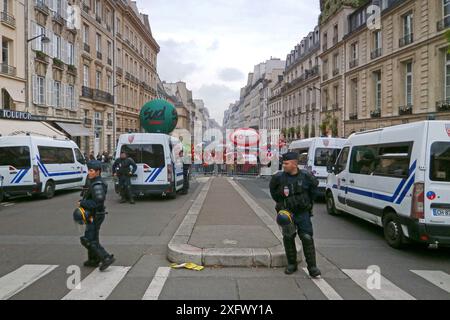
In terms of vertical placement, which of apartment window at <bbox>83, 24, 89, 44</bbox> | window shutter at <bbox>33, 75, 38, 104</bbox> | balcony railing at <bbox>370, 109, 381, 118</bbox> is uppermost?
apartment window at <bbox>83, 24, 89, 44</bbox>

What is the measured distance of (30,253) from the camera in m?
6.55

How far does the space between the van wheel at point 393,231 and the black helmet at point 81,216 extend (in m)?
5.15

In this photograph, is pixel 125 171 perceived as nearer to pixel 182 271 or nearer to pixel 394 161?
pixel 182 271

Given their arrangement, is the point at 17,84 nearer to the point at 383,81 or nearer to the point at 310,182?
the point at 310,182

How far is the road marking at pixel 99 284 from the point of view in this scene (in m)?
4.55

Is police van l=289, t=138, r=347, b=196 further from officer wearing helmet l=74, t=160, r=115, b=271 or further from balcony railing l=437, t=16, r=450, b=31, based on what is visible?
balcony railing l=437, t=16, r=450, b=31

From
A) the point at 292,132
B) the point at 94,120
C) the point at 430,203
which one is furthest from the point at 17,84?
the point at 292,132

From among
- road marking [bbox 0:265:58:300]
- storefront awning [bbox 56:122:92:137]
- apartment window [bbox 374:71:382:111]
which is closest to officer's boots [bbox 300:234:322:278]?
road marking [bbox 0:265:58:300]

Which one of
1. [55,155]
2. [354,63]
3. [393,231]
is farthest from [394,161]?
[354,63]

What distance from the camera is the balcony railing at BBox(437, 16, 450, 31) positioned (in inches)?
890

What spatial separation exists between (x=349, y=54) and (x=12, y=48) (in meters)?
27.0

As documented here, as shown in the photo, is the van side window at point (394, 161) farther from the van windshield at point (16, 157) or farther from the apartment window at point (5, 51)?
the apartment window at point (5, 51)

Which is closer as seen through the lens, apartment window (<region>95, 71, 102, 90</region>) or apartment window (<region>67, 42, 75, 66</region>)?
apartment window (<region>67, 42, 75, 66</region>)

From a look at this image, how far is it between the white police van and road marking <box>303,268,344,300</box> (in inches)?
90.4
